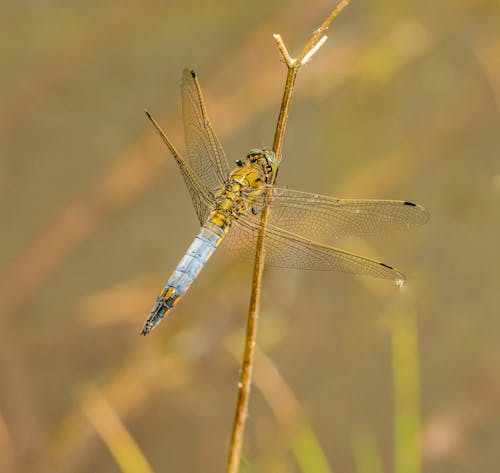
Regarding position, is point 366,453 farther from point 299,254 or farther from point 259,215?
point 259,215

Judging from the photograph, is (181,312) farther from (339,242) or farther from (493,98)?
(493,98)

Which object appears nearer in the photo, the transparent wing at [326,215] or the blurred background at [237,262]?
the transparent wing at [326,215]

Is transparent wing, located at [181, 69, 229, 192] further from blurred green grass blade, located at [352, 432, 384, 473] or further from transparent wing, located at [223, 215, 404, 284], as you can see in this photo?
blurred green grass blade, located at [352, 432, 384, 473]

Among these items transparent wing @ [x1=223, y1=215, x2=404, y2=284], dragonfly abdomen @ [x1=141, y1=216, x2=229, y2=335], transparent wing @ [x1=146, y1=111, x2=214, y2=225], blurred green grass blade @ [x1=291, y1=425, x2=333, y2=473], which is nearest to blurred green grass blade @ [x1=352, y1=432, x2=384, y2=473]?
blurred green grass blade @ [x1=291, y1=425, x2=333, y2=473]

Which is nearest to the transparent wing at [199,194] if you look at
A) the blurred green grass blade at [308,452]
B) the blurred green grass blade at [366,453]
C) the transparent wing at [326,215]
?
the transparent wing at [326,215]

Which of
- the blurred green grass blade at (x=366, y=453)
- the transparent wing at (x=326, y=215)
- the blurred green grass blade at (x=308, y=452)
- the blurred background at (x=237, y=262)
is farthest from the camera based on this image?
the blurred background at (x=237, y=262)

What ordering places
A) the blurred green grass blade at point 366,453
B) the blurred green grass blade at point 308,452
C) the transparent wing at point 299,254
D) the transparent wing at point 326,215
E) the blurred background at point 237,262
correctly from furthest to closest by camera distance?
the blurred background at point 237,262 → the blurred green grass blade at point 366,453 → the blurred green grass blade at point 308,452 → the transparent wing at point 326,215 → the transparent wing at point 299,254

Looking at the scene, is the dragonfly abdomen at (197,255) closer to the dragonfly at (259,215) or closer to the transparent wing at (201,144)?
the dragonfly at (259,215)

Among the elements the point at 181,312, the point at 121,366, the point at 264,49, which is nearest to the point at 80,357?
the point at 121,366
